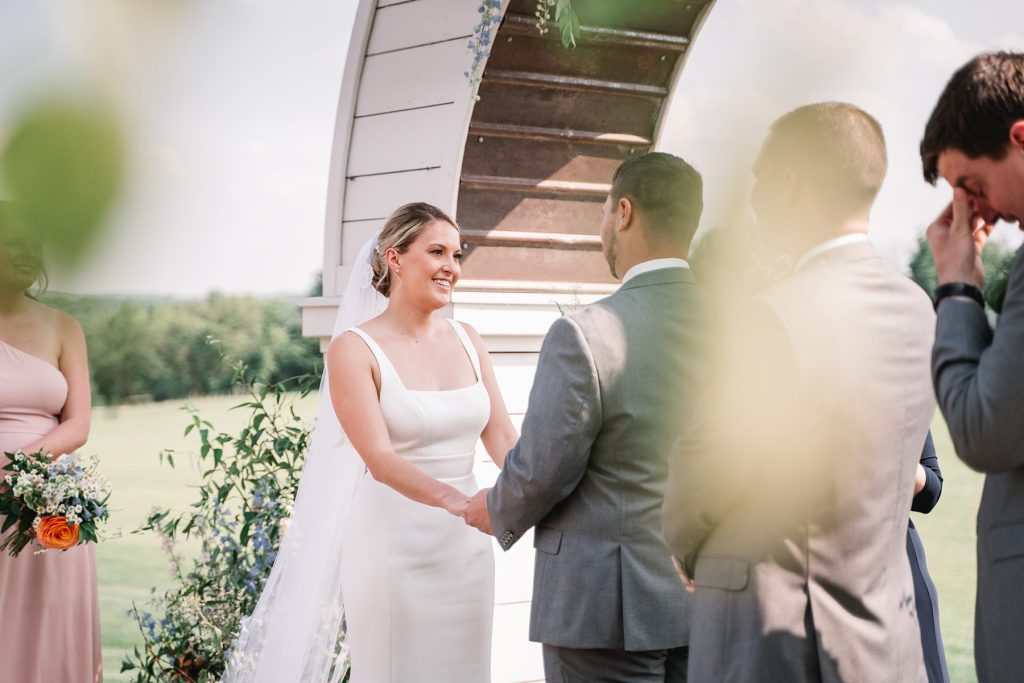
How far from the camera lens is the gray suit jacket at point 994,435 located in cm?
122

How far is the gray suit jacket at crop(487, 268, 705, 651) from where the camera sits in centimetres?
184

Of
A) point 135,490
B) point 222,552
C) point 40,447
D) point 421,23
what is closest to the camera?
point 40,447

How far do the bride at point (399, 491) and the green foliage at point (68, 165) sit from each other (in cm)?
195

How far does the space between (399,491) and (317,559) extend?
585 mm

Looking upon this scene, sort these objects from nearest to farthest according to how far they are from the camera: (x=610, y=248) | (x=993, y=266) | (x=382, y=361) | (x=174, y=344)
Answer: (x=993, y=266)
(x=610, y=248)
(x=382, y=361)
(x=174, y=344)

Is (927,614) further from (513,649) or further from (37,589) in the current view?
(37,589)

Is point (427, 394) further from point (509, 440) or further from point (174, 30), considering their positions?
point (174, 30)

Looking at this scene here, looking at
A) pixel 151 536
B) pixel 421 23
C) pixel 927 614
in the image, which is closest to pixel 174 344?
pixel 421 23

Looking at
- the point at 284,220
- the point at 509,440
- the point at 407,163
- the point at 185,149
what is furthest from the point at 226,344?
the point at 284,220

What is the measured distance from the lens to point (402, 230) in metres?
2.83

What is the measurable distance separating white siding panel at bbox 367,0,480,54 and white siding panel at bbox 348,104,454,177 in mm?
234

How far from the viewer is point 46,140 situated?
21.2 inches

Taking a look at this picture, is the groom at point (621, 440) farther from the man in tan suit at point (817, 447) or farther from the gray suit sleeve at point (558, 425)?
the man in tan suit at point (817, 447)

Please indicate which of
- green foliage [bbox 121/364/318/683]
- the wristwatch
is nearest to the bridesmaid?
green foliage [bbox 121/364/318/683]
